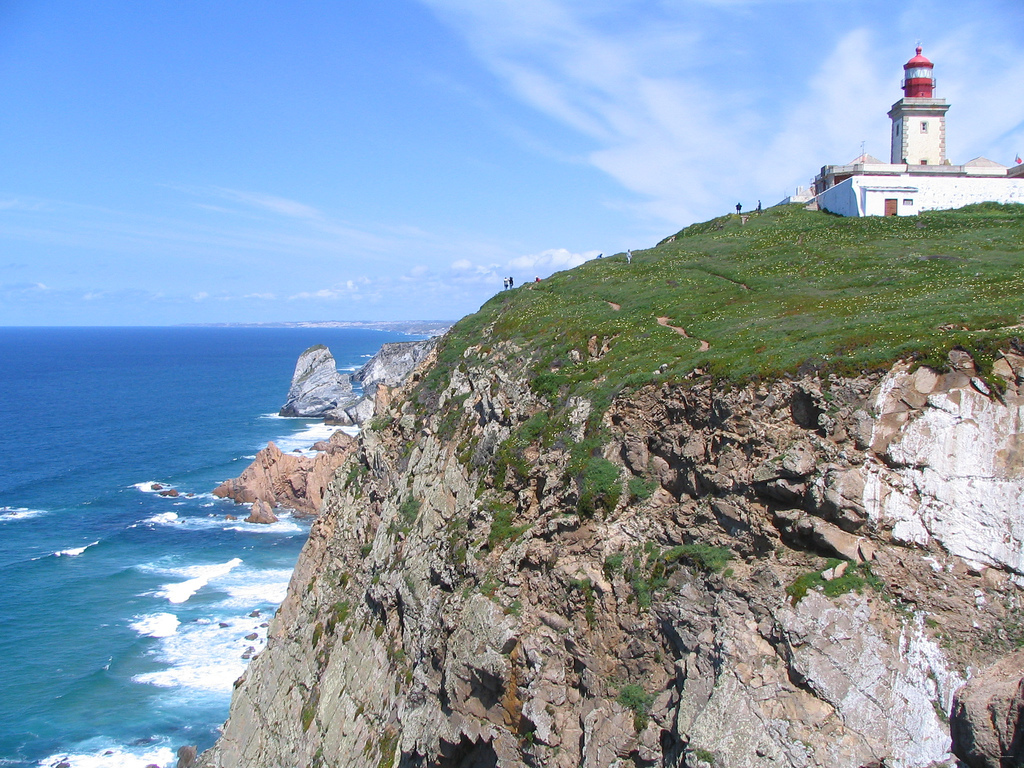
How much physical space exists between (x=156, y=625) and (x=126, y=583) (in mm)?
8358

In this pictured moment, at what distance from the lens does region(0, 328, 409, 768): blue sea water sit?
3788 cm

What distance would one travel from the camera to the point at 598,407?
2183cm

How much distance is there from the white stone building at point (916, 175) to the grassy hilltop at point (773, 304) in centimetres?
135

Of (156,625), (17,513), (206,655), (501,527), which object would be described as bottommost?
(206,655)

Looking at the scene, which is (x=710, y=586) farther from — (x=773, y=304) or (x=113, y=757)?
(x=113, y=757)

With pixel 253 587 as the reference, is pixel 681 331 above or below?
above

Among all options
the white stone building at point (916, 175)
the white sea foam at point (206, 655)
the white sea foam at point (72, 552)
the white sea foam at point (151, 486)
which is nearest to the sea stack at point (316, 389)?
the white sea foam at point (151, 486)

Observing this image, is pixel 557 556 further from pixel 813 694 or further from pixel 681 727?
pixel 813 694

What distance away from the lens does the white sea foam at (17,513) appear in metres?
66.6

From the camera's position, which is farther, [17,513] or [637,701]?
[17,513]

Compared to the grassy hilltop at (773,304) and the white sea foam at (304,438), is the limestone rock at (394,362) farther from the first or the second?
the grassy hilltop at (773,304)

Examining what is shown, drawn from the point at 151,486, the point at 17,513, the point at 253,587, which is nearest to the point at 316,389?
the point at 151,486

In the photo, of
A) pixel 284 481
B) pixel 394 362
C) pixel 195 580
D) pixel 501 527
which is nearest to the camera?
pixel 501 527

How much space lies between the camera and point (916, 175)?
43.3 m
